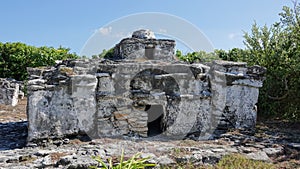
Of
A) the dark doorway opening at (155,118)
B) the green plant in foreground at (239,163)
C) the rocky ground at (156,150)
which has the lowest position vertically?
the green plant in foreground at (239,163)

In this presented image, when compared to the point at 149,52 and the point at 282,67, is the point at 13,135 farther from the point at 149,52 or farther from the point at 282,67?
the point at 282,67

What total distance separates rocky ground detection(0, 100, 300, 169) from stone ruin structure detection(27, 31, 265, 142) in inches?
14.6

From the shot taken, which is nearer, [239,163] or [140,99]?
[239,163]

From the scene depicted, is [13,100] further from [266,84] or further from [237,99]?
[266,84]

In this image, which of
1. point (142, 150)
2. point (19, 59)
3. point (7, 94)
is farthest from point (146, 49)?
point (19, 59)

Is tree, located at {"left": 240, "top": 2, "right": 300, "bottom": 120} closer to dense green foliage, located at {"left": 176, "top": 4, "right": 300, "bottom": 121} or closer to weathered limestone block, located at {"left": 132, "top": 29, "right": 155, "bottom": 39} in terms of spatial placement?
dense green foliage, located at {"left": 176, "top": 4, "right": 300, "bottom": 121}

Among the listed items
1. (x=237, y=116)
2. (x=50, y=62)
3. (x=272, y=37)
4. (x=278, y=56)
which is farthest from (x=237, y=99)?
(x=50, y=62)

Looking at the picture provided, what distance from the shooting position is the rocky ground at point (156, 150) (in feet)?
14.3

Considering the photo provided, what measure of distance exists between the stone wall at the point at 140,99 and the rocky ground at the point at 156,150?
0.37 metres

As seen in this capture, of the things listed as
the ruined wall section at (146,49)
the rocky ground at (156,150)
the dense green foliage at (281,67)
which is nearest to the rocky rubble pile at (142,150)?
the rocky ground at (156,150)

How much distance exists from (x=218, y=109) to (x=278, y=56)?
12.5ft

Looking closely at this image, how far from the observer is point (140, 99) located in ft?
19.8

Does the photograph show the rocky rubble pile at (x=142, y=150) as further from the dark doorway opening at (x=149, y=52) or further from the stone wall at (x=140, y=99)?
the dark doorway opening at (x=149, y=52)

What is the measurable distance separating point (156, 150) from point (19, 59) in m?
14.0
